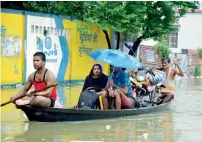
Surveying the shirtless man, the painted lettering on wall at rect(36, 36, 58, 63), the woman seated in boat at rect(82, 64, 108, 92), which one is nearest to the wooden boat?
the woman seated in boat at rect(82, 64, 108, 92)

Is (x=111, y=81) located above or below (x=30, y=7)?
below

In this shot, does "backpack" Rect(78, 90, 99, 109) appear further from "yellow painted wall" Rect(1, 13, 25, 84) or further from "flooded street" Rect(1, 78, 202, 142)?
"yellow painted wall" Rect(1, 13, 25, 84)

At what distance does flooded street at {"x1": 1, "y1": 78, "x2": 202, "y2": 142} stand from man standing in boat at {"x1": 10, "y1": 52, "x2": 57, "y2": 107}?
51 centimetres

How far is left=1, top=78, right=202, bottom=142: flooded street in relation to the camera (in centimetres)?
1002

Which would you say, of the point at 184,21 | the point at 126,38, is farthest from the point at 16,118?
the point at 184,21

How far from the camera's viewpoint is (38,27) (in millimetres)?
21391

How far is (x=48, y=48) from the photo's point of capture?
2214 centimetres

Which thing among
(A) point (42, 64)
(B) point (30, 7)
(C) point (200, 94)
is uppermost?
(B) point (30, 7)

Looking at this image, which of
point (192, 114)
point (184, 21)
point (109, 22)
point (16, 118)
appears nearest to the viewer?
point (16, 118)

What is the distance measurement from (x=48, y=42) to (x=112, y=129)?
11422 mm

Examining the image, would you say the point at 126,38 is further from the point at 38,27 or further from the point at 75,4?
the point at 38,27

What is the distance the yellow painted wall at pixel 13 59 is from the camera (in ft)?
63.7

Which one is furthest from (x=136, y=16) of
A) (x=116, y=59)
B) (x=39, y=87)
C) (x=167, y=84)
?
(x=39, y=87)

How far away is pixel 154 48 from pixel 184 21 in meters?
7.14
